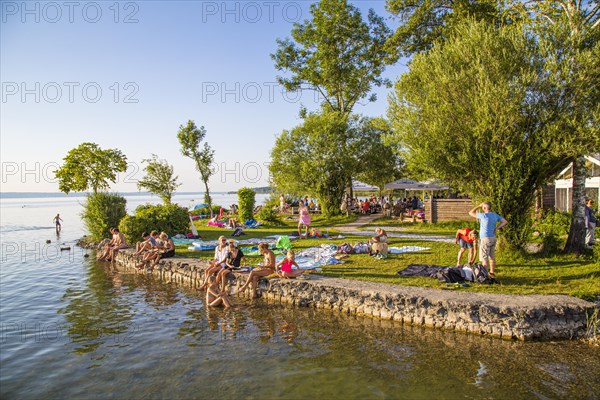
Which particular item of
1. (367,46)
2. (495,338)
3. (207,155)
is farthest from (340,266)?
(207,155)

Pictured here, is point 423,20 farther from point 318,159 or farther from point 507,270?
point 507,270

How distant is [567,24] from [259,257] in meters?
12.7

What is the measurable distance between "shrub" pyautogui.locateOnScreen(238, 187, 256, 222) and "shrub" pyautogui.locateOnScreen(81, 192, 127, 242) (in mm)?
7410

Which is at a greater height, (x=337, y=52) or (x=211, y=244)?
(x=337, y=52)

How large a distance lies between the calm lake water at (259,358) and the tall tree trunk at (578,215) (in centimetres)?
536

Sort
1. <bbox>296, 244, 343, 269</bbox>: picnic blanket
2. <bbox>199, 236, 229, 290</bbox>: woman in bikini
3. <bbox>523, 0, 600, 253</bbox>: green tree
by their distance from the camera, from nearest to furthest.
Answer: <bbox>523, 0, 600, 253</bbox>: green tree → <bbox>199, 236, 229, 290</bbox>: woman in bikini → <bbox>296, 244, 343, 269</bbox>: picnic blanket

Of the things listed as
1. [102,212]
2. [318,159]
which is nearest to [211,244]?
[102,212]

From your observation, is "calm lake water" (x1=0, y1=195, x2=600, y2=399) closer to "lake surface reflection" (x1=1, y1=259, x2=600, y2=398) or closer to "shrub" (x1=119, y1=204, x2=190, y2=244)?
"lake surface reflection" (x1=1, y1=259, x2=600, y2=398)

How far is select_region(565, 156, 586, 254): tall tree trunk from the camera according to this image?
11.9 meters

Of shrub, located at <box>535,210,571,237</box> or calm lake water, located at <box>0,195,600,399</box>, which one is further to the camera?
shrub, located at <box>535,210,571,237</box>

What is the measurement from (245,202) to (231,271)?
47.8 feet

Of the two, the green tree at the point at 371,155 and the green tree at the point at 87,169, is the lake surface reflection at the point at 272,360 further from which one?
the green tree at the point at 87,169

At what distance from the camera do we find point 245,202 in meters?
26.3

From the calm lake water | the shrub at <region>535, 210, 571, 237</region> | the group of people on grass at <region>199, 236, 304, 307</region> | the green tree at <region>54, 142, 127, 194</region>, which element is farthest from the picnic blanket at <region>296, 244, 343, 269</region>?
the green tree at <region>54, 142, 127, 194</region>
